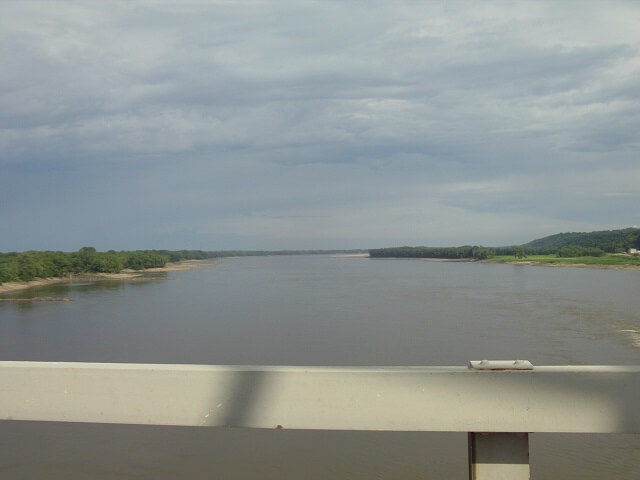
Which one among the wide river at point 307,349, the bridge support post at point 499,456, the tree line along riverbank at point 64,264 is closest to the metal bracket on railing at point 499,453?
the bridge support post at point 499,456

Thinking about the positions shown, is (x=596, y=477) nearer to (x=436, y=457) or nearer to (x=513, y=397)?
(x=436, y=457)

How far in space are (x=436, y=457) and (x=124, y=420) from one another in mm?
3094

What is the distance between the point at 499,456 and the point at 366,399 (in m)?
0.52

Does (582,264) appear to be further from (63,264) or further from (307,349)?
(307,349)

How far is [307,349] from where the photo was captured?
11.7 metres

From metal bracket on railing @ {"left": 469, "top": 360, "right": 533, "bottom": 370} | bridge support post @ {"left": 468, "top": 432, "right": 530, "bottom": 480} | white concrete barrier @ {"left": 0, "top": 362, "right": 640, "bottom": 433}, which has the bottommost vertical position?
bridge support post @ {"left": 468, "top": 432, "right": 530, "bottom": 480}

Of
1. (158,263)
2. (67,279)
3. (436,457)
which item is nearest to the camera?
(436,457)

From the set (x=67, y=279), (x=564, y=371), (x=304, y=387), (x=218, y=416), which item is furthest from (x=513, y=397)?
(x=67, y=279)

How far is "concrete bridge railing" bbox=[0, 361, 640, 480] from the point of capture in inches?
75.9

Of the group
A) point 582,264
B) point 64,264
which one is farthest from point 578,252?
point 64,264

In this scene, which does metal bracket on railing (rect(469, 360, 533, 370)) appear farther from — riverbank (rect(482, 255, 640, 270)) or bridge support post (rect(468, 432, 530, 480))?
riverbank (rect(482, 255, 640, 270))

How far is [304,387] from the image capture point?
1.98 m

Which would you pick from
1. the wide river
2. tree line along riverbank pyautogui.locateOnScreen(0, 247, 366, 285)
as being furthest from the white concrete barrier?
tree line along riverbank pyautogui.locateOnScreen(0, 247, 366, 285)

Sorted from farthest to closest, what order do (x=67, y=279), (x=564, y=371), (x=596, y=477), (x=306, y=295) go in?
1. (x=67, y=279)
2. (x=306, y=295)
3. (x=596, y=477)
4. (x=564, y=371)
